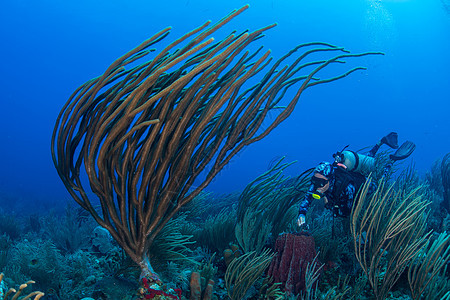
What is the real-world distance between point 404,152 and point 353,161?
95.8 inches

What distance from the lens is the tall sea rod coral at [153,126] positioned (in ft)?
6.45

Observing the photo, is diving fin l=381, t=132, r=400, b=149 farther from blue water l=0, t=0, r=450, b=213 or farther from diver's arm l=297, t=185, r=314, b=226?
blue water l=0, t=0, r=450, b=213

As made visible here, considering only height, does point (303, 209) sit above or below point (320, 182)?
below

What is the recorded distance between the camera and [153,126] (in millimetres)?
2209

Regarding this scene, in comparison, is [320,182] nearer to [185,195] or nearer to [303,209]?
[303,209]

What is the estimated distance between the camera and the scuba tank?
4418 mm

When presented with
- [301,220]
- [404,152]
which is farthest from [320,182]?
[404,152]

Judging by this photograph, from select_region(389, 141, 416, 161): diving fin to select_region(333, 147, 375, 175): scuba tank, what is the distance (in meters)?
1.82

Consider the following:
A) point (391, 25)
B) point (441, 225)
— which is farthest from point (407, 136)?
point (441, 225)

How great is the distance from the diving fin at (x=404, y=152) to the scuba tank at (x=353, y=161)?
71.7 inches

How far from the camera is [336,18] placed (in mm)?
86688

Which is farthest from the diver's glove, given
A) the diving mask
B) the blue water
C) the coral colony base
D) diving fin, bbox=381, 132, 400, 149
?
the blue water

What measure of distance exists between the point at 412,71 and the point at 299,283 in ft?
380

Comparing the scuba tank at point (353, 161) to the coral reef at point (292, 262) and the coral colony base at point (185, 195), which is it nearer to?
the coral colony base at point (185, 195)
